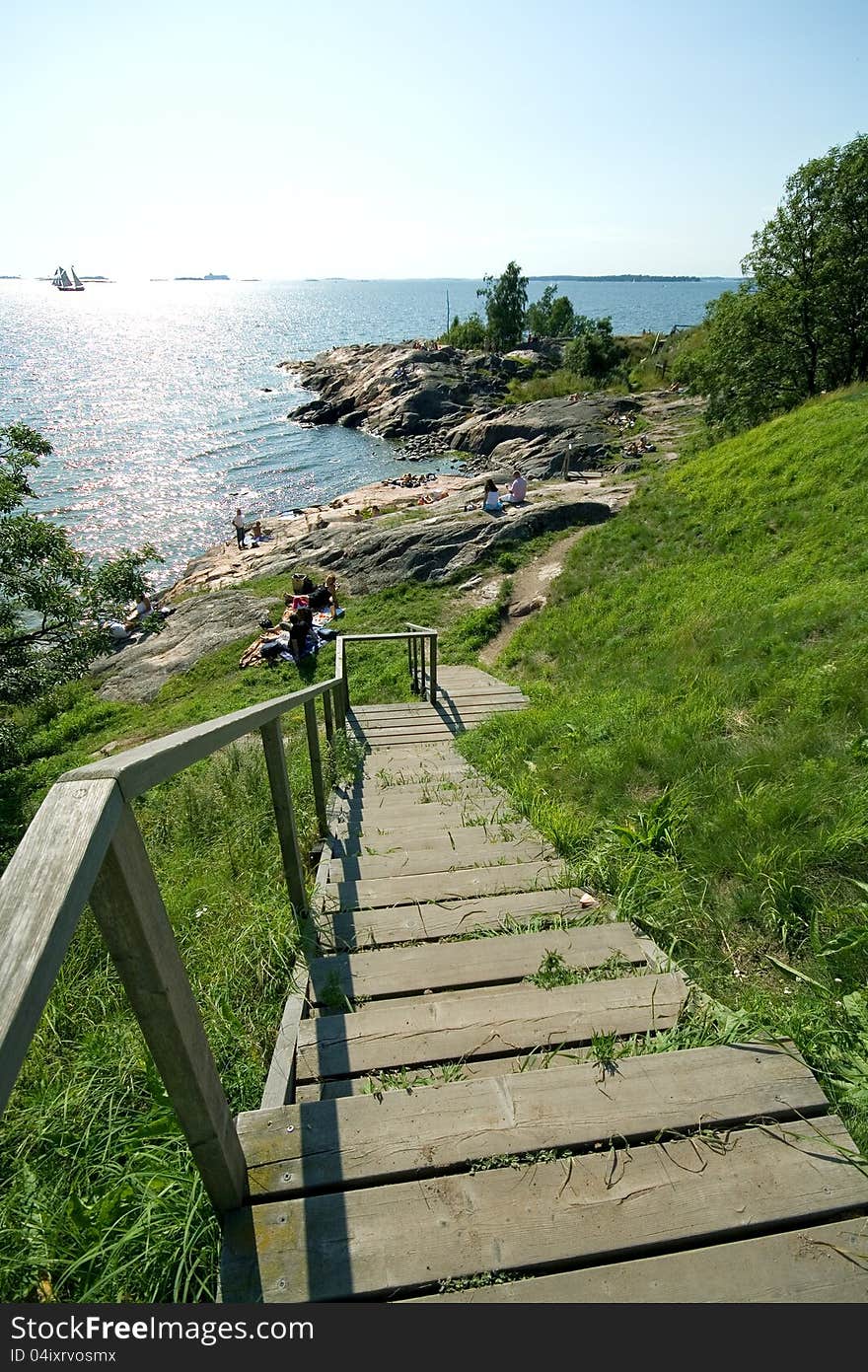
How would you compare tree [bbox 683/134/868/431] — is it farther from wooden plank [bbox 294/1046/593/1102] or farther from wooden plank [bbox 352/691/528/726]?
wooden plank [bbox 294/1046/593/1102]

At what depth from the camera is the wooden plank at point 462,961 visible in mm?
2775

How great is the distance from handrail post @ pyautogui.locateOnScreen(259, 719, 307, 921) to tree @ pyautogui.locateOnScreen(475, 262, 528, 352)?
68.4 m

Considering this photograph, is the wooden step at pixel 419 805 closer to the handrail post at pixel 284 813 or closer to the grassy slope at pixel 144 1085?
the grassy slope at pixel 144 1085

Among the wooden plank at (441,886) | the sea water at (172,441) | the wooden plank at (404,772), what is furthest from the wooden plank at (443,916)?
the sea water at (172,441)

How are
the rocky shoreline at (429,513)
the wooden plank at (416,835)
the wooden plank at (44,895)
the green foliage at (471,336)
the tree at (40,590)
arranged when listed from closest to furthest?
1. the wooden plank at (44,895)
2. the wooden plank at (416,835)
3. the tree at (40,590)
4. the rocky shoreline at (429,513)
5. the green foliage at (471,336)

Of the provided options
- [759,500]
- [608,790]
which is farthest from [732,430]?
[608,790]

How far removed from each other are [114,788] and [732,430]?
21.3 metres

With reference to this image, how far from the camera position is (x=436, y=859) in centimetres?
398

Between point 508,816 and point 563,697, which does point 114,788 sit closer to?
point 508,816

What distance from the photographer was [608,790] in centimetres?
465

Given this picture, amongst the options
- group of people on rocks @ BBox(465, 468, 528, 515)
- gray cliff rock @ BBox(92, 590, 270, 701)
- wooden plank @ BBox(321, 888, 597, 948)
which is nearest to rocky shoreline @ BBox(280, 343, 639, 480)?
group of people on rocks @ BBox(465, 468, 528, 515)

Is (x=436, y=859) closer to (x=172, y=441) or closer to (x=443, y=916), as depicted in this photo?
(x=443, y=916)

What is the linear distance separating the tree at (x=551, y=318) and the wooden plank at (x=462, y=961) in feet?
262

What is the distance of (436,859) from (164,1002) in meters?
2.66
